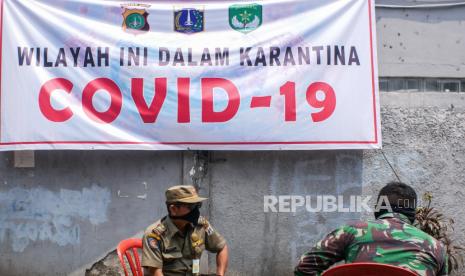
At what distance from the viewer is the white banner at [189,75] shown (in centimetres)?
641

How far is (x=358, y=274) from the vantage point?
9.69 feet

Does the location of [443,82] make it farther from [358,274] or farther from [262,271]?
[358,274]

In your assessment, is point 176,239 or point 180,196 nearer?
point 180,196

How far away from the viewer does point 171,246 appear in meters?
4.47

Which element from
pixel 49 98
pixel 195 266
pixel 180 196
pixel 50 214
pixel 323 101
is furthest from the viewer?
pixel 50 214

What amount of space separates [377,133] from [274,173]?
108 centimetres

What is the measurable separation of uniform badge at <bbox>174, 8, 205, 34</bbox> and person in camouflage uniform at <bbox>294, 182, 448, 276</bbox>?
3.69 meters

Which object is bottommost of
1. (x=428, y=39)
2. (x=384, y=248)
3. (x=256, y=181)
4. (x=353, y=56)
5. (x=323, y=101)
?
(x=384, y=248)

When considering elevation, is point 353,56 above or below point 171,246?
above

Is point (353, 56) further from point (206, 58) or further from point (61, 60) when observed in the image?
point (61, 60)

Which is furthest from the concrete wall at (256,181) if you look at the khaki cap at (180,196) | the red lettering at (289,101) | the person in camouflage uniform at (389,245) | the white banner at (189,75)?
the person in camouflage uniform at (389,245)

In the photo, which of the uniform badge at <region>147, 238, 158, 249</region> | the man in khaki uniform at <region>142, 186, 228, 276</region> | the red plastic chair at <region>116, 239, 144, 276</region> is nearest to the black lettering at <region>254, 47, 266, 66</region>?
the red plastic chair at <region>116, 239, 144, 276</region>

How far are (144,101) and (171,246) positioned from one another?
91.1 inches

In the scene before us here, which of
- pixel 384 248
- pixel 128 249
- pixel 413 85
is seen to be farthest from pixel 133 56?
pixel 384 248
